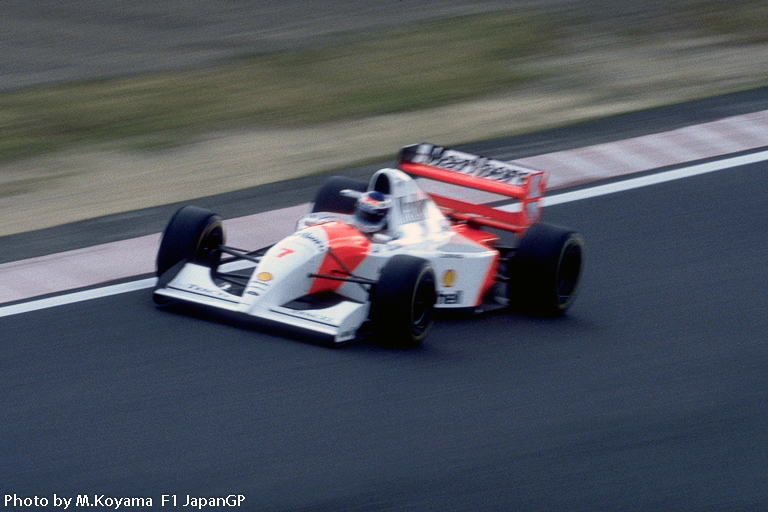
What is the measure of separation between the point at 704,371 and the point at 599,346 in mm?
600

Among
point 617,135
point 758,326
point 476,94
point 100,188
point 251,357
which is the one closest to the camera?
point 251,357

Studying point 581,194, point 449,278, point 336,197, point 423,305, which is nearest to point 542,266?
point 449,278

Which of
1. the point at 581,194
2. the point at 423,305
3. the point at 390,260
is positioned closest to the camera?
the point at 390,260

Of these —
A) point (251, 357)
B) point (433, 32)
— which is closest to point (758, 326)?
point (251, 357)

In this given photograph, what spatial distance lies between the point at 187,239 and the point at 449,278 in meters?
1.48

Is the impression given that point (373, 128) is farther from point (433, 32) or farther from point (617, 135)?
point (433, 32)

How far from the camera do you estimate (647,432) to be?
5.84m

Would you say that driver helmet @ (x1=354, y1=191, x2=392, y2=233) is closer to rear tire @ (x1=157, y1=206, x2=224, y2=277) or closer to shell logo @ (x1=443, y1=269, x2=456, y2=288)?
shell logo @ (x1=443, y1=269, x2=456, y2=288)

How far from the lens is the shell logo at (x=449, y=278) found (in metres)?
6.78

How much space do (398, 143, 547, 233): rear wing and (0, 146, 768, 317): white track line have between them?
65.6 inches

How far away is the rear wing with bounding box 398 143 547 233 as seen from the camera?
24.4 ft

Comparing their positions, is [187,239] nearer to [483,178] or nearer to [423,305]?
[423,305]

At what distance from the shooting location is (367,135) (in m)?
10.9

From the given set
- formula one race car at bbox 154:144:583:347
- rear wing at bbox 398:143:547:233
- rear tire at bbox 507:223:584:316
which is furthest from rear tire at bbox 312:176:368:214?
rear tire at bbox 507:223:584:316
